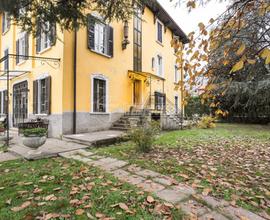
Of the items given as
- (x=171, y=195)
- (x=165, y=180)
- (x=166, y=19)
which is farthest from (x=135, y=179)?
(x=166, y=19)

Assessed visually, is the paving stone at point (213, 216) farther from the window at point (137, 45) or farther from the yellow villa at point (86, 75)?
the window at point (137, 45)

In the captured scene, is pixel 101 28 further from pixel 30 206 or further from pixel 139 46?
pixel 30 206

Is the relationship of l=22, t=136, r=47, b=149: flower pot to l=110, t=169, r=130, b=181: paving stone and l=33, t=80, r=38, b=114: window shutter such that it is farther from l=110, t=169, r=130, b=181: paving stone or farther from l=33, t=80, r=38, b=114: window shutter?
l=33, t=80, r=38, b=114: window shutter

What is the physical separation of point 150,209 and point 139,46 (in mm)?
12314

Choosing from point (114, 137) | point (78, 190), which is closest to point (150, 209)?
point (78, 190)

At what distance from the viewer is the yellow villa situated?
9.09 m

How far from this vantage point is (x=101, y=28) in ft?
35.8

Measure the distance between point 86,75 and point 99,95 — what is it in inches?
53.0

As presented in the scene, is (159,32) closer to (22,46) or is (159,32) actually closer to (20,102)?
(22,46)

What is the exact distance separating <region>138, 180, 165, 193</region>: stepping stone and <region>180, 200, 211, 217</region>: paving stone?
1.89ft

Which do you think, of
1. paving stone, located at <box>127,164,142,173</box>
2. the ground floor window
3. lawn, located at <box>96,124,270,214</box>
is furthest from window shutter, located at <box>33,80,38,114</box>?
the ground floor window

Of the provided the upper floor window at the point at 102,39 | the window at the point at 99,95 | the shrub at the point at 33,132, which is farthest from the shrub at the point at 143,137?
the upper floor window at the point at 102,39

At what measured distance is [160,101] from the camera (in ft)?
53.7

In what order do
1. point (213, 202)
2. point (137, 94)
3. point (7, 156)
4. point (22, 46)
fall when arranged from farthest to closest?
1. point (137, 94)
2. point (22, 46)
3. point (7, 156)
4. point (213, 202)
